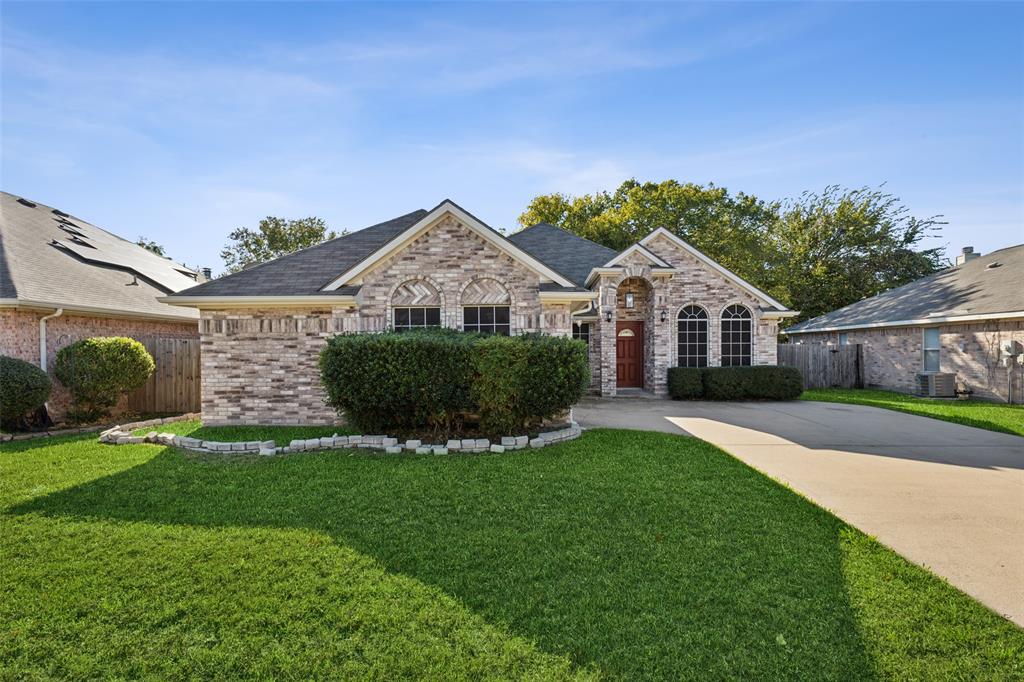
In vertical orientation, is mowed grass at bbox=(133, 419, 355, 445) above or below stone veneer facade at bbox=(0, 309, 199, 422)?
below

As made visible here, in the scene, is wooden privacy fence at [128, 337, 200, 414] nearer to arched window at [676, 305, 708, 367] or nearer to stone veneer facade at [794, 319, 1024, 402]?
arched window at [676, 305, 708, 367]

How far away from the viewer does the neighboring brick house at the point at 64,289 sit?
1022 cm

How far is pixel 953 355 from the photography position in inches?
623

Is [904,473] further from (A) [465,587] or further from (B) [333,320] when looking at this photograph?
(B) [333,320]

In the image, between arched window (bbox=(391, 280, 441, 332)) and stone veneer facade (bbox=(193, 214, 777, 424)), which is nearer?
stone veneer facade (bbox=(193, 214, 777, 424))

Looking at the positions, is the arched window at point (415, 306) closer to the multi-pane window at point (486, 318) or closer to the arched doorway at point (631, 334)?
the multi-pane window at point (486, 318)

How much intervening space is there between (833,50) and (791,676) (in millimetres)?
11883

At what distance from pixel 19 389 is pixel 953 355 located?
Answer: 85.3 ft

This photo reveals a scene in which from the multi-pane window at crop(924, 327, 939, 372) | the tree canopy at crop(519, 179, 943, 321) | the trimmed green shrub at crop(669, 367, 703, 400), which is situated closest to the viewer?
the trimmed green shrub at crop(669, 367, 703, 400)

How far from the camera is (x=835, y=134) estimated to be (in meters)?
11.4

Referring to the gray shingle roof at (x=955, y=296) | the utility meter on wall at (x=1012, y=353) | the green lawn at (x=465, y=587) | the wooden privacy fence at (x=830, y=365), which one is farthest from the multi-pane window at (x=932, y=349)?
the green lawn at (x=465, y=587)

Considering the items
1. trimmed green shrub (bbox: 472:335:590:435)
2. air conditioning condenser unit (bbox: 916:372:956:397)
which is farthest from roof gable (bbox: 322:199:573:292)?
air conditioning condenser unit (bbox: 916:372:956:397)

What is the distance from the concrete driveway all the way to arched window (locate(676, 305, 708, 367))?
156 inches

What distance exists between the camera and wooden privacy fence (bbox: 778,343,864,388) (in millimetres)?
19453
